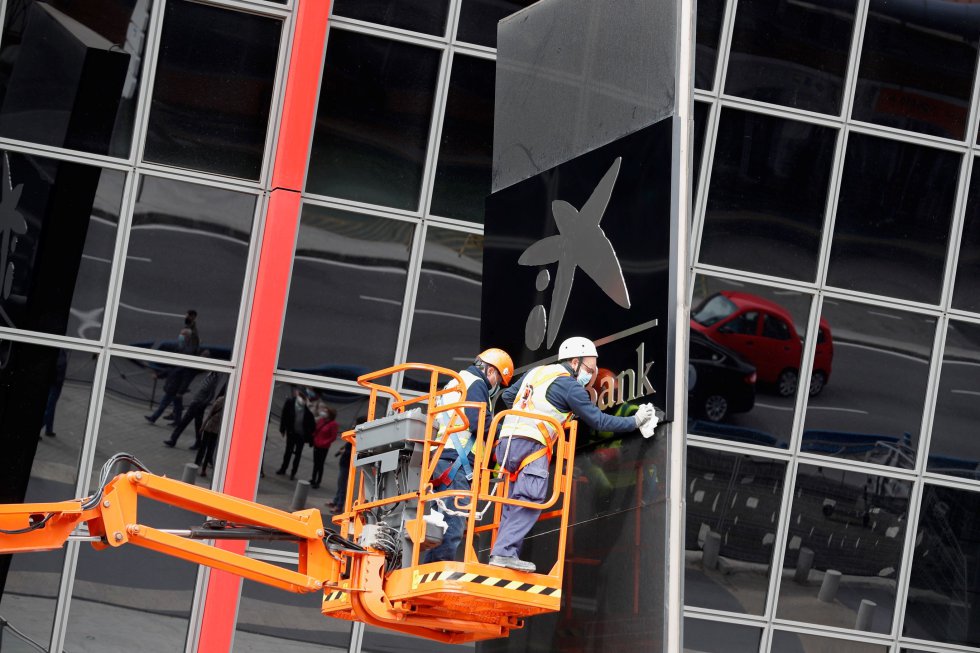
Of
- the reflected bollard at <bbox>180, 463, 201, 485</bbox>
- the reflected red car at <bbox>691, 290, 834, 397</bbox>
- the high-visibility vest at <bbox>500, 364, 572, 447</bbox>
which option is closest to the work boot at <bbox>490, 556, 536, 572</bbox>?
the high-visibility vest at <bbox>500, 364, 572, 447</bbox>

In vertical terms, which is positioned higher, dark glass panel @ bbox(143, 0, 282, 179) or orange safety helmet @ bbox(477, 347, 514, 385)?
dark glass panel @ bbox(143, 0, 282, 179)

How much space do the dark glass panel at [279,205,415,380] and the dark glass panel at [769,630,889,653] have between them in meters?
5.95

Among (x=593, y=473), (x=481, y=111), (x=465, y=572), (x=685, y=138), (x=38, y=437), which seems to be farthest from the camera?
A: (x=481, y=111)

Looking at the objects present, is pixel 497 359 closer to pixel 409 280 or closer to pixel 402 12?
pixel 409 280

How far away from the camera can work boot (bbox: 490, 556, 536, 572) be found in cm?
962

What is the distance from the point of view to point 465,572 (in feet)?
30.3

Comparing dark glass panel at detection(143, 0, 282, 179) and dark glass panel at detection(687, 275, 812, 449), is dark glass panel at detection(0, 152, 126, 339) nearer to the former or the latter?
dark glass panel at detection(143, 0, 282, 179)

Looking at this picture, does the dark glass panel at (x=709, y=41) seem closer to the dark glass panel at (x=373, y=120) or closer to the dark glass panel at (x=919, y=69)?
the dark glass panel at (x=919, y=69)

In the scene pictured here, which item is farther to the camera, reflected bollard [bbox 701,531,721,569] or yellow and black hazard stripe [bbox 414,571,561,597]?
reflected bollard [bbox 701,531,721,569]

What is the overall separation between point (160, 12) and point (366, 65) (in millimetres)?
2486

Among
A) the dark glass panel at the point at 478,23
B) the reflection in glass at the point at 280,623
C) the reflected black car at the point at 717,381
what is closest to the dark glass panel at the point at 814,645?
the reflected black car at the point at 717,381

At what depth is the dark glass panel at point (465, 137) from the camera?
16.5 metres

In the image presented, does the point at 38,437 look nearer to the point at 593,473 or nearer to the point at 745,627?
the point at 593,473

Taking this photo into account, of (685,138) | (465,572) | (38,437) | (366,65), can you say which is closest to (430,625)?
(465,572)
